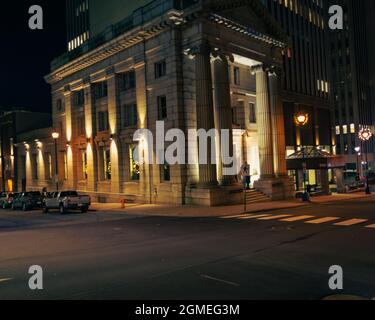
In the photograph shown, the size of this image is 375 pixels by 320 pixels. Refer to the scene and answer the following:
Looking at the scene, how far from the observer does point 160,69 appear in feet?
111

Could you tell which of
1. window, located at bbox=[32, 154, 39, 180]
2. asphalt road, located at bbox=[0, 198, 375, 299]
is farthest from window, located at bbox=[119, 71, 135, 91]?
window, located at bbox=[32, 154, 39, 180]

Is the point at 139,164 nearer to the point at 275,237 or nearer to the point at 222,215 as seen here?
the point at 222,215

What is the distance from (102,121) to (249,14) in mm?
18281

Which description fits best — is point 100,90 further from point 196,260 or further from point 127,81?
point 196,260

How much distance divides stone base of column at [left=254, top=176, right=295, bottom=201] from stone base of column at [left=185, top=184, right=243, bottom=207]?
13.0ft

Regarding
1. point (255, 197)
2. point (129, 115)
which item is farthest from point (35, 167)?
point (255, 197)

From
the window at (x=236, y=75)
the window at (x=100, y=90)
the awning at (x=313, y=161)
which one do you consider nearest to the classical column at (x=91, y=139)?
the window at (x=100, y=90)

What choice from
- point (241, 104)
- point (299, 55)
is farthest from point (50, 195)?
point (299, 55)

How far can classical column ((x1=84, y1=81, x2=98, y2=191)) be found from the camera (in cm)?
4144

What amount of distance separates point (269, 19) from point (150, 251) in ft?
98.3

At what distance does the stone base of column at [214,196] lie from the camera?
29177 mm

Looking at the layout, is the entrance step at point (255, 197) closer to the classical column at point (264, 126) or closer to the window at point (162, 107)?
the classical column at point (264, 126)

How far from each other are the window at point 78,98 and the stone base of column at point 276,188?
21988mm
